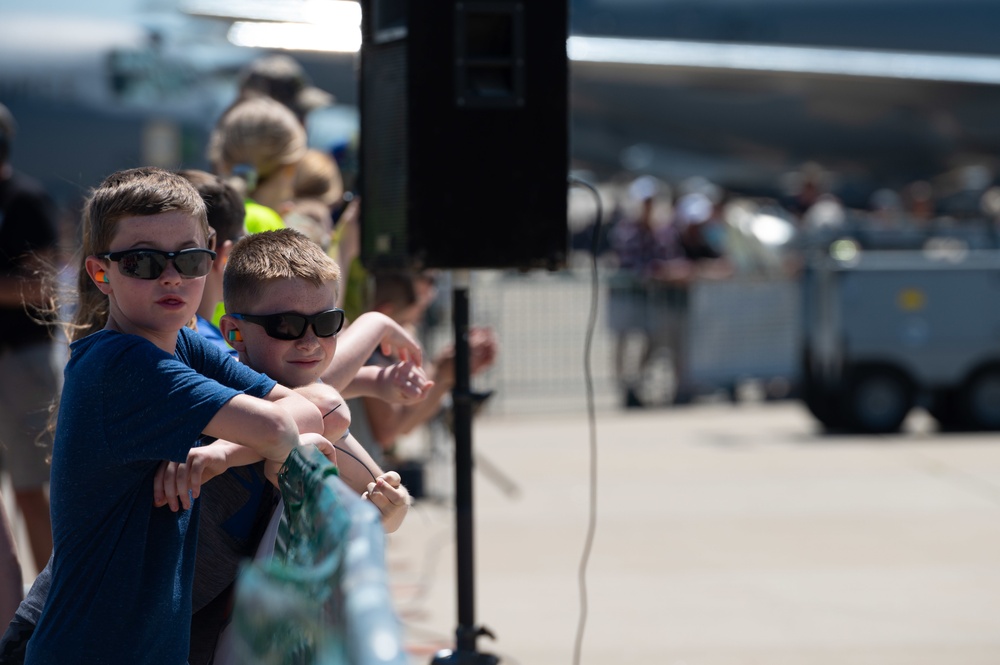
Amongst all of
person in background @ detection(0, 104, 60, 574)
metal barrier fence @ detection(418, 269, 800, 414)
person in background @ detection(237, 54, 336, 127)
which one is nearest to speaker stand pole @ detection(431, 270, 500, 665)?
person in background @ detection(237, 54, 336, 127)

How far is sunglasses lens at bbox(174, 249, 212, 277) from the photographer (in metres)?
2.16

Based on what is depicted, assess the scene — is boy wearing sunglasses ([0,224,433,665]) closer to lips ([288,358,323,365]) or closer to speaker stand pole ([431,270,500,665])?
lips ([288,358,323,365])

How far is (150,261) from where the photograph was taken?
2.14 meters

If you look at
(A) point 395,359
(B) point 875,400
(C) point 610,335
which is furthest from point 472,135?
(C) point 610,335

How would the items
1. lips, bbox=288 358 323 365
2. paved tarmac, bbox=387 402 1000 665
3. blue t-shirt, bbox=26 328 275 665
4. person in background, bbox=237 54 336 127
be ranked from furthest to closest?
paved tarmac, bbox=387 402 1000 665 → person in background, bbox=237 54 336 127 → lips, bbox=288 358 323 365 → blue t-shirt, bbox=26 328 275 665

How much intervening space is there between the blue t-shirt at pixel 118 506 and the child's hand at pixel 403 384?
1.00 metres

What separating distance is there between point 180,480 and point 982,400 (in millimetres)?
10213

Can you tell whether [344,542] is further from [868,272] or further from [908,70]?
[908,70]

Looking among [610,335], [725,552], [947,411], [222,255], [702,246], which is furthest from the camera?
[702,246]

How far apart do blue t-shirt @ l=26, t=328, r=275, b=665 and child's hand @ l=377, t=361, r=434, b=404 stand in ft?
3.27

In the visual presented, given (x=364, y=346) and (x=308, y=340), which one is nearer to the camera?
(x=308, y=340)

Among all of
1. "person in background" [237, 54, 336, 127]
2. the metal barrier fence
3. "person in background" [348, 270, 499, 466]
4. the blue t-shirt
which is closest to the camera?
the blue t-shirt

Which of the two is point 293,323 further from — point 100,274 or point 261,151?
point 261,151

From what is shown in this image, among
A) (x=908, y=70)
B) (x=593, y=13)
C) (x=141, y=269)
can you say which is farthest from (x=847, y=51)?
(x=141, y=269)
